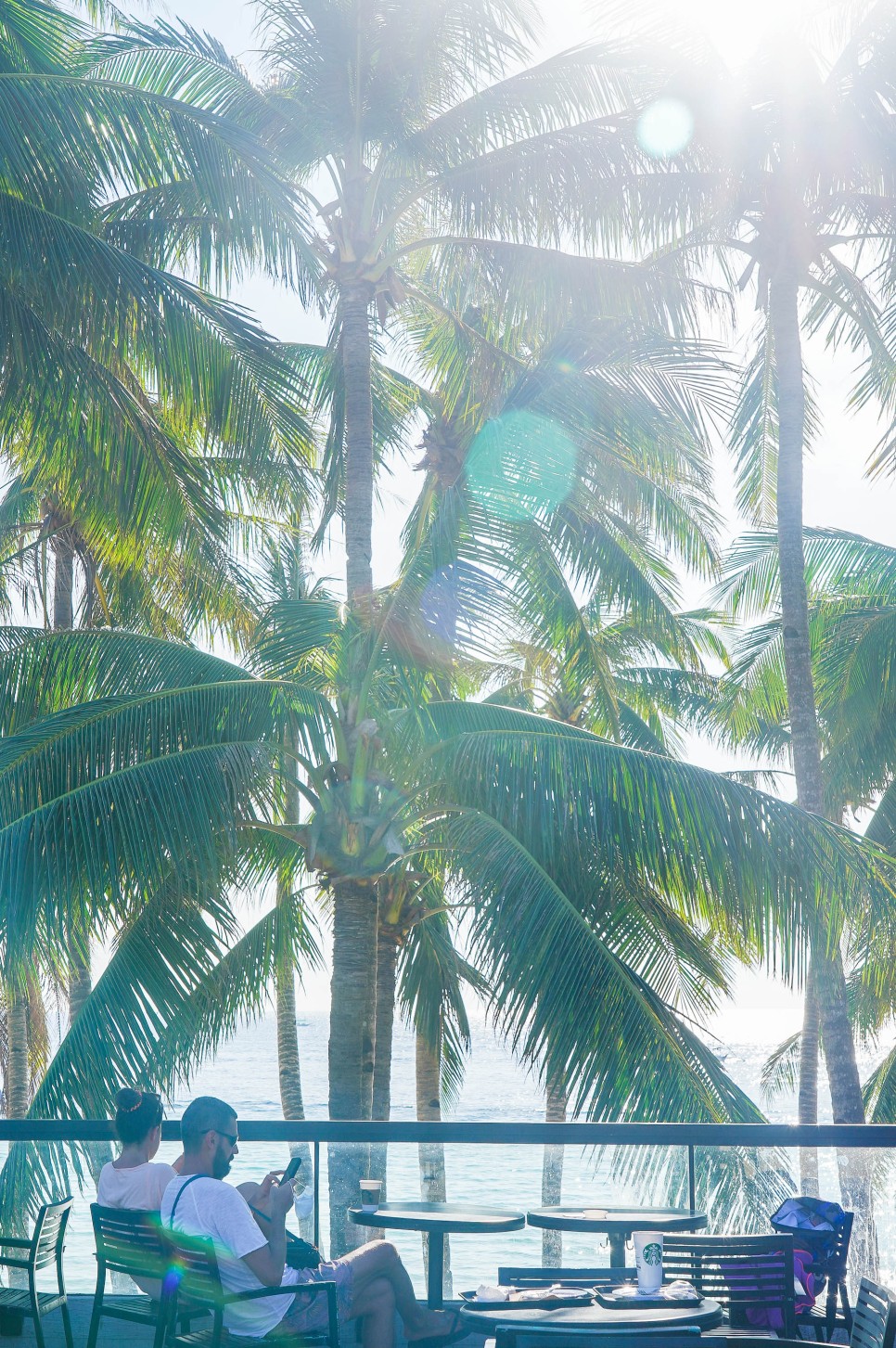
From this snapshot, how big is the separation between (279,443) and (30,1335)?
24.0 feet

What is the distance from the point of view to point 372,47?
11789 millimetres

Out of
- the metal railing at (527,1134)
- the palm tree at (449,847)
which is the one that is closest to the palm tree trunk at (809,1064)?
the palm tree at (449,847)

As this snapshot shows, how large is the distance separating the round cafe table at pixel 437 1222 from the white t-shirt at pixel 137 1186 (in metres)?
1.01

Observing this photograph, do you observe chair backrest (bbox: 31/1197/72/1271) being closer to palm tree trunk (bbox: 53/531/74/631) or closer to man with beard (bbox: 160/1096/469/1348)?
man with beard (bbox: 160/1096/469/1348)

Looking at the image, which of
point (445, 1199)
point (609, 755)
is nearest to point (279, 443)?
point (609, 755)

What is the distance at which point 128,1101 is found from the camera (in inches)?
202

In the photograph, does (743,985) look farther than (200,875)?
Yes

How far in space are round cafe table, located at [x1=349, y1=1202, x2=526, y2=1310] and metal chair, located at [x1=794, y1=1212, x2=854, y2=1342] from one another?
125cm

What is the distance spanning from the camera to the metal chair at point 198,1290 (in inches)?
169

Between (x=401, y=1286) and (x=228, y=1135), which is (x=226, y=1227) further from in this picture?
(x=401, y=1286)

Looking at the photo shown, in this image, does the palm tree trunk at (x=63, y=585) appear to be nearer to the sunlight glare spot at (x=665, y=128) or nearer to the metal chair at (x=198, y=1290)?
the sunlight glare spot at (x=665, y=128)

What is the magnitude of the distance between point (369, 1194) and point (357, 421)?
24.9 feet

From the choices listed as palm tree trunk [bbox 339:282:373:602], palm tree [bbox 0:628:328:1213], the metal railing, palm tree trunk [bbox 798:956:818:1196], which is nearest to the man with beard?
the metal railing

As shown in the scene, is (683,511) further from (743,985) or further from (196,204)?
(196,204)
